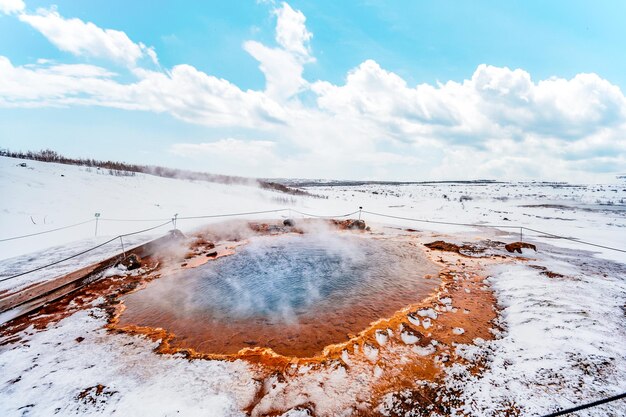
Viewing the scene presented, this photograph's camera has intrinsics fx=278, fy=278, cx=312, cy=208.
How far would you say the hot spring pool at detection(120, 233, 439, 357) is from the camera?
4930 millimetres

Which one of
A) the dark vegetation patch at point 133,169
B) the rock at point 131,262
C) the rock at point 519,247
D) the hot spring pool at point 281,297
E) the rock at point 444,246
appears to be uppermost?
the dark vegetation patch at point 133,169

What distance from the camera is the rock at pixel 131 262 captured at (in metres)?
7.94

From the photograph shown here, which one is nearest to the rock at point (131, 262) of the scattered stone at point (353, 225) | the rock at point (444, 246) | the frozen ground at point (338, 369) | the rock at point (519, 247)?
the frozen ground at point (338, 369)

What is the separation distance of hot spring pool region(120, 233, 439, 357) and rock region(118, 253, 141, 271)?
128 cm

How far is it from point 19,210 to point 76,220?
175cm

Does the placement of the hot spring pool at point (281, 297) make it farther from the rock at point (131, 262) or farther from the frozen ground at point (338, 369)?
the rock at point (131, 262)

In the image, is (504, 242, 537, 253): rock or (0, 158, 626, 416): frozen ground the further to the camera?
(504, 242, 537, 253): rock

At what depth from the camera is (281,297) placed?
660 cm

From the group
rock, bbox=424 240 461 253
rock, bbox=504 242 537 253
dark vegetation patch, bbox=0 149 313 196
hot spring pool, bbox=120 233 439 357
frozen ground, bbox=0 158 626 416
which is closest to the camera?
frozen ground, bbox=0 158 626 416

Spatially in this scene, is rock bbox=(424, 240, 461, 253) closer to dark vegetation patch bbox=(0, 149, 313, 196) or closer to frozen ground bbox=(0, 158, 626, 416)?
frozen ground bbox=(0, 158, 626, 416)

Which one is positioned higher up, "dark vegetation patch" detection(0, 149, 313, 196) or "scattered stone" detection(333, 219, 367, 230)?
"dark vegetation patch" detection(0, 149, 313, 196)

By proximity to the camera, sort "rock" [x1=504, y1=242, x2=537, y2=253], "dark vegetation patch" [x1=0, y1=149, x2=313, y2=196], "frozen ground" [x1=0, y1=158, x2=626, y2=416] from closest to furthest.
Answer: "frozen ground" [x1=0, y1=158, x2=626, y2=416]
"rock" [x1=504, y1=242, x2=537, y2=253]
"dark vegetation patch" [x1=0, y1=149, x2=313, y2=196]

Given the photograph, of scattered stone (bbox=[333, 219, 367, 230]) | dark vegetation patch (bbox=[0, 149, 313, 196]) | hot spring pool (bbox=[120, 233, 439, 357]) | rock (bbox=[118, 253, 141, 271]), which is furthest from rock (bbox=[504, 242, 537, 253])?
dark vegetation patch (bbox=[0, 149, 313, 196])

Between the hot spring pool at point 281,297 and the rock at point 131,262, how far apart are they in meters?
1.28
